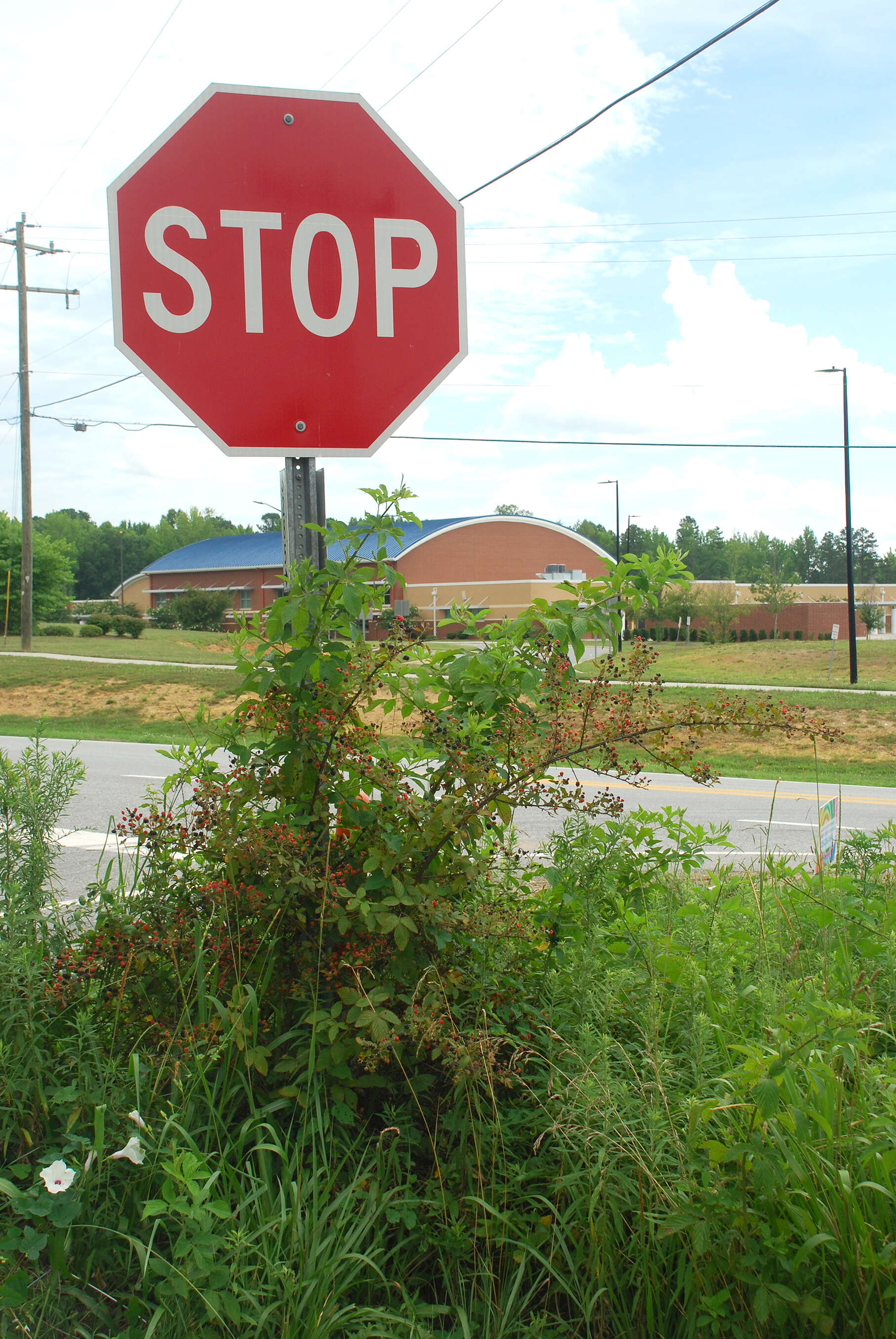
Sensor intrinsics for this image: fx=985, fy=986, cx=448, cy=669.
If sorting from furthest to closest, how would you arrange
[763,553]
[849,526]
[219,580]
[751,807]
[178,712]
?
[763,553], [219,580], [849,526], [178,712], [751,807]

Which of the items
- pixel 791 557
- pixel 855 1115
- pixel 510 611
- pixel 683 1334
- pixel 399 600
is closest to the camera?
pixel 683 1334

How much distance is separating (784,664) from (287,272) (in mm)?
30193

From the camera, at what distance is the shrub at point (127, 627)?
43.4m

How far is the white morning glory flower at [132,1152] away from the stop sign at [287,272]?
151cm

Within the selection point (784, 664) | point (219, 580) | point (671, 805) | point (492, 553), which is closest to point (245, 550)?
point (219, 580)

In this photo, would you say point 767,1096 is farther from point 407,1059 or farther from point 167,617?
point 167,617

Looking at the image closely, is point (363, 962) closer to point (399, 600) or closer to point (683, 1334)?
point (683, 1334)

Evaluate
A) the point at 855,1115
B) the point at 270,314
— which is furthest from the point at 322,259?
the point at 855,1115

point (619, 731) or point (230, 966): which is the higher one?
point (619, 731)

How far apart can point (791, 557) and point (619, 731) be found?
125m

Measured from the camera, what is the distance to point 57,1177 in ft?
6.39

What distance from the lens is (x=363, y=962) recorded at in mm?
2199

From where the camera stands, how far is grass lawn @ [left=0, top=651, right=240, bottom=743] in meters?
18.1

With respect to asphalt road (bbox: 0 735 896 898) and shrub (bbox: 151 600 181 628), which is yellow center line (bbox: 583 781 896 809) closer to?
asphalt road (bbox: 0 735 896 898)
